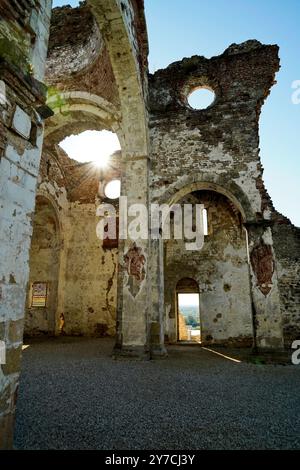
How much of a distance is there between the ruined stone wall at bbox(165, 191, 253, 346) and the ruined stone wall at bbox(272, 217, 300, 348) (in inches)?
50.0

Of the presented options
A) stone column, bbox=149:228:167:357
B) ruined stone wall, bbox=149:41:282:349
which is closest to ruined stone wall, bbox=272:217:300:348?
ruined stone wall, bbox=149:41:282:349

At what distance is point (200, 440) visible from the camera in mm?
2303

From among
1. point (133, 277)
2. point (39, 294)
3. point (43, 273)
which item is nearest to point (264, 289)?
point (133, 277)

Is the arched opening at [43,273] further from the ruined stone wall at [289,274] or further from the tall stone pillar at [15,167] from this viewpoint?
the tall stone pillar at [15,167]

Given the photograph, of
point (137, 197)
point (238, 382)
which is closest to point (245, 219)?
point (137, 197)

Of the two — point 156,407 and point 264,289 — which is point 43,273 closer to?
point 264,289

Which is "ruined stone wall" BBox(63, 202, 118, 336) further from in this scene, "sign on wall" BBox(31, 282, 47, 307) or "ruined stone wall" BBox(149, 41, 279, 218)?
"ruined stone wall" BBox(149, 41, 279, 218)

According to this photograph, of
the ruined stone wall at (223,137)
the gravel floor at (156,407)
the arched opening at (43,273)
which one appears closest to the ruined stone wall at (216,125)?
the ruined stone wall at (223,137)

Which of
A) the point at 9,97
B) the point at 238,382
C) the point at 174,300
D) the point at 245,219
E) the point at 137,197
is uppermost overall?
the point at 137,197

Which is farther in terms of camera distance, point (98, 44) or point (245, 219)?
point (98, 44)

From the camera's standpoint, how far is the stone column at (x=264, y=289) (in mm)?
6465

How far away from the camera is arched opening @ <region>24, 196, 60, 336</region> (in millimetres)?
11453
